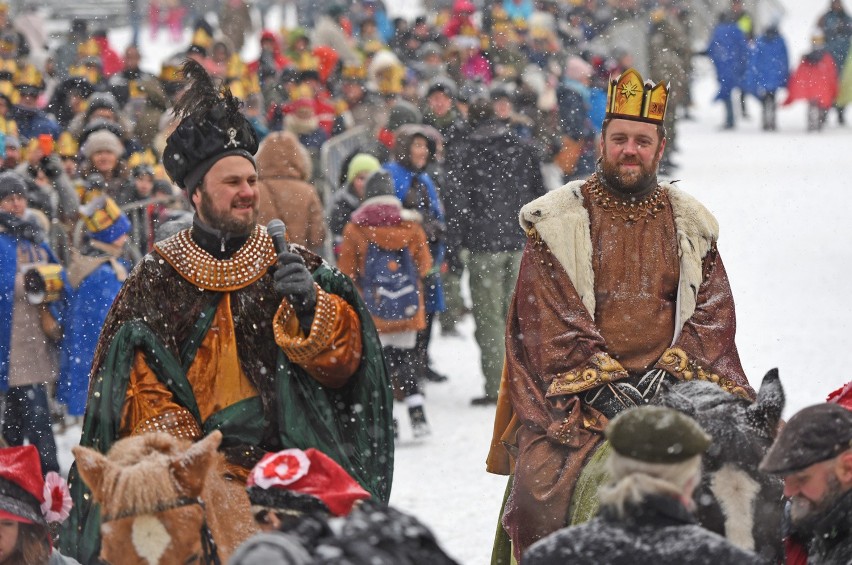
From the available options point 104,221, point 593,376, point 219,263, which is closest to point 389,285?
point 104,221

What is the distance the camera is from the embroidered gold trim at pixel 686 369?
553 centimetres

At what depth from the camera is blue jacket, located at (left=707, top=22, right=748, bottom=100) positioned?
2494 cm

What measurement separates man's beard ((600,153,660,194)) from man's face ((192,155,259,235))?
4.73ft

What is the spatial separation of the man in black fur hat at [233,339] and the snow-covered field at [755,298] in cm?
234

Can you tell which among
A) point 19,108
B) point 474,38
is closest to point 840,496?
point 19,108

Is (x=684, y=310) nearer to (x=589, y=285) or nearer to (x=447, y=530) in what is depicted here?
(x=589, y=285)

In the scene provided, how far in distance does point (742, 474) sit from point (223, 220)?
199 centimetres

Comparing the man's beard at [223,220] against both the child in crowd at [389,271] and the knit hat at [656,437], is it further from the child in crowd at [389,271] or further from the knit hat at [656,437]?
the child in crowd at [389,271]

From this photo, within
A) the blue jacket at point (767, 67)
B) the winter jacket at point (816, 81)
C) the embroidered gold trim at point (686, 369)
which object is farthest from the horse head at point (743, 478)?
the blue jacket at point (767, 67)

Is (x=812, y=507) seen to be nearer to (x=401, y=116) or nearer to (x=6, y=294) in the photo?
(x=6, y=294)

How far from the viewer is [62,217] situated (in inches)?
433

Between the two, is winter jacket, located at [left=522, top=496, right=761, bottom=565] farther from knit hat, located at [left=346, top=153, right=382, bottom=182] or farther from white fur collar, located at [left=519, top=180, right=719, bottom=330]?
knit hat, located at [left=346, top=153, right=382, bottom=182]

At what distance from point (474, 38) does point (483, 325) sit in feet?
36.6

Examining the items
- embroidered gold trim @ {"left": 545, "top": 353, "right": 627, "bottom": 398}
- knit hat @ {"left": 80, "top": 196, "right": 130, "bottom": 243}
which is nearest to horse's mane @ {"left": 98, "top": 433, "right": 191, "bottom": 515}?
embroidered gold trim @ {"left": 545, "top": 353, "right": 627, "bottom": 398}
